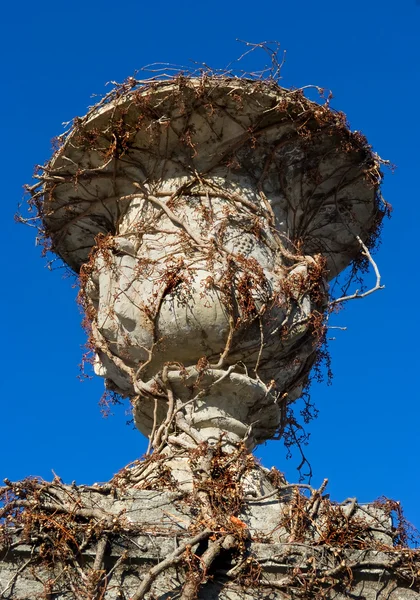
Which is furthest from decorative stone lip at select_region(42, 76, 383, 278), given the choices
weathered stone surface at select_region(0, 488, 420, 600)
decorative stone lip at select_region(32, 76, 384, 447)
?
weathered stone surface at select_region(0, 488, 420, 600)

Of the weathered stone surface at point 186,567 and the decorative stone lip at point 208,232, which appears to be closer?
the weathered stone surface at point 186,567

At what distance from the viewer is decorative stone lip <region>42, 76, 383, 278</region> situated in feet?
26.6

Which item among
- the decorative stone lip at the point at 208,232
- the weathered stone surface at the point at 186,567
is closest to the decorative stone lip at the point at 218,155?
the decorative stone lip at the point at 208,232

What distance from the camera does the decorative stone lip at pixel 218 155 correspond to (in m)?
8.11

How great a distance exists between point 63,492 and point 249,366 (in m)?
1.80

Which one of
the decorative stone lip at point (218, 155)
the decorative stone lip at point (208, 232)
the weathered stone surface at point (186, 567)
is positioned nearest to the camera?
the weathered stone surface at point (186, 567)

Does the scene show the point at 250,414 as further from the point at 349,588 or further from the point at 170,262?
the point at 349,588

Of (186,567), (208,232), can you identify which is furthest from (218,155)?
(186,567)

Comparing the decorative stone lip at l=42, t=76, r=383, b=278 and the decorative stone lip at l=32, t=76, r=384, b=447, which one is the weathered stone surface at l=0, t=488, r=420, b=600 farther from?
the decorative stone lip at l=42, t=76, r=383, b=278

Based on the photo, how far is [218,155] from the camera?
8.31m

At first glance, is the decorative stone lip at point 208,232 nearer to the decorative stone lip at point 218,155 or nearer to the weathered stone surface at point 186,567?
the decorative stone lip at point 218,155

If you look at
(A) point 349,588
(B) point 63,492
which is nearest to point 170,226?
(B) point 63,492

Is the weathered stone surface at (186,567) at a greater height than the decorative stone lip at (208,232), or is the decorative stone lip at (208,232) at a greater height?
the decorative stone lip at (208,232)

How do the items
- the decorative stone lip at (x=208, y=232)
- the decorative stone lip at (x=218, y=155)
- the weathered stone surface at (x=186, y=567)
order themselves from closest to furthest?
the weathered stone surface at (x=186, y=567)
the decorative stone lip at (x=208, y=232)
the decorative stone lip at (x=218, y=155)
